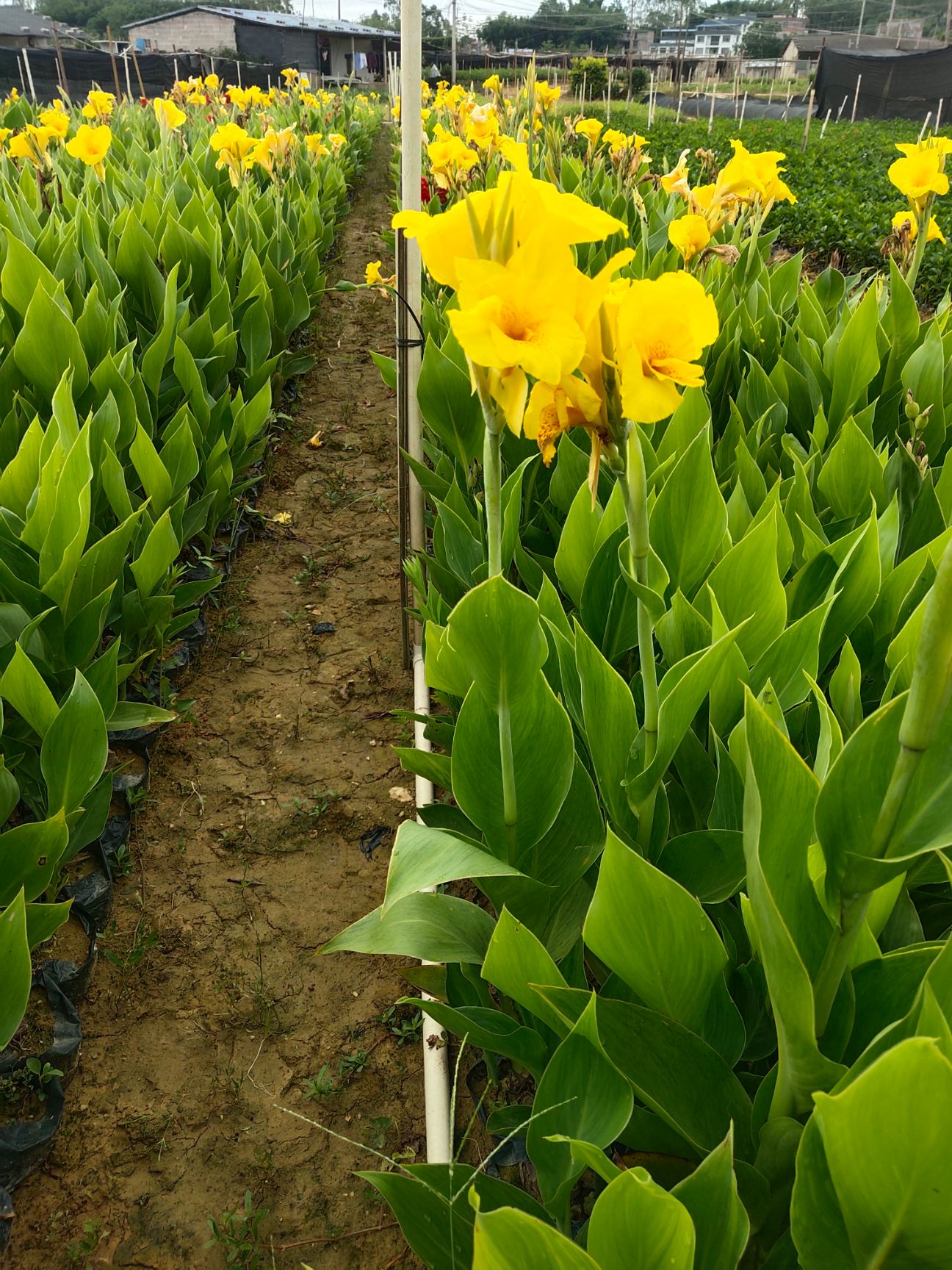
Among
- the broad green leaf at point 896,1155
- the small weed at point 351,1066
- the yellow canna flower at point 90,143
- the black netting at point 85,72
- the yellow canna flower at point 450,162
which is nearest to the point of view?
the broad green leaf at point 896,1155

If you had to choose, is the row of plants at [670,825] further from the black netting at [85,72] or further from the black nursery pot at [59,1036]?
the black netting at [85,72]

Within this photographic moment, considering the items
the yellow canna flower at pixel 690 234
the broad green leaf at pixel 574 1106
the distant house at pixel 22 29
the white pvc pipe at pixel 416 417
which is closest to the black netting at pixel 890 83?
the yellow canna flower at pixel 690 234

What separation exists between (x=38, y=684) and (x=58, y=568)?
275 mm

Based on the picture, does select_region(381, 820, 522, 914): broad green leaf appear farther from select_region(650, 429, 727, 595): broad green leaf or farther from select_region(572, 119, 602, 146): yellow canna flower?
select_region(572, 119, 602, 146): yellow canna flower

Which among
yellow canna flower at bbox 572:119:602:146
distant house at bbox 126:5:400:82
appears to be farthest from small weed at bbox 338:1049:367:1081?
distant house at bbox 126:5:400:82

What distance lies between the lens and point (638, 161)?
10.7 ft

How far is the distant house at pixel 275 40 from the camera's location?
115 feet

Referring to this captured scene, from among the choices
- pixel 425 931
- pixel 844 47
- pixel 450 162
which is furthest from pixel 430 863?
pixel 844 47

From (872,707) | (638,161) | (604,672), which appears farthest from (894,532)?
(638,161)

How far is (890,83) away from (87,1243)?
888 inches

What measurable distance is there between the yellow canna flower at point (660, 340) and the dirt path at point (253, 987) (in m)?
1.14

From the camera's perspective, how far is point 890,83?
18094 millimetres

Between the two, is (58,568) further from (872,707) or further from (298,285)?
(298,285)

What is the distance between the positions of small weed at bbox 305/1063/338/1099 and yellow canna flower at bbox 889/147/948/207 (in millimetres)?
2161
